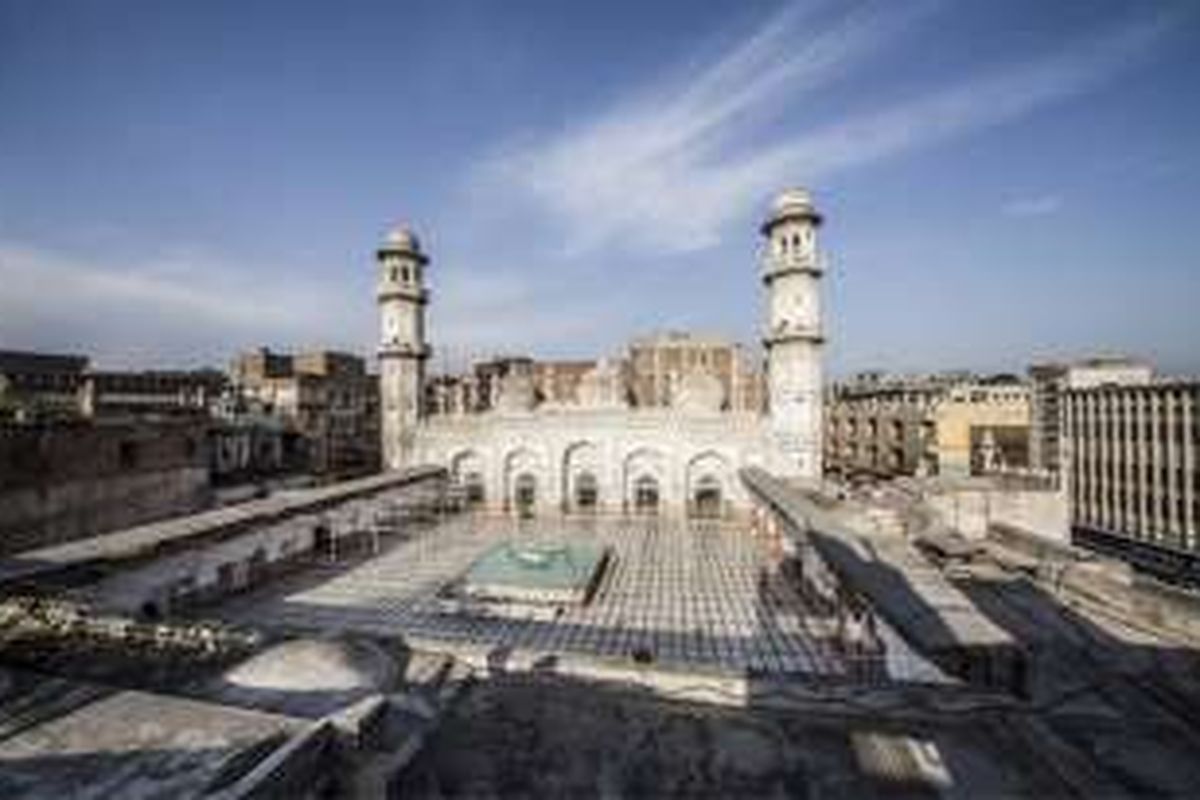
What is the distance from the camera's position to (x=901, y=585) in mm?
12281

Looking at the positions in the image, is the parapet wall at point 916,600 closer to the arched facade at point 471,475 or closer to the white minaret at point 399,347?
the arched facade at point 471,475

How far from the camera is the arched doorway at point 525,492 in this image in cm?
3209

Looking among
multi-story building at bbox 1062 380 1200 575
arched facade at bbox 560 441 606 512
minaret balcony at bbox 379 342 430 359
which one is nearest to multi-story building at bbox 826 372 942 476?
multi-story building at bbox 1062 380 1200 575

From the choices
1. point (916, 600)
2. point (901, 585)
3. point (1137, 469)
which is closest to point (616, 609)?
point (901, 585)

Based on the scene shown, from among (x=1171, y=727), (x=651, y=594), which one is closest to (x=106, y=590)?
(x=651, y=594)

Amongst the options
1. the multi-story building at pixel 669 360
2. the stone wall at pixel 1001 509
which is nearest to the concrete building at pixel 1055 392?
the stone wall at pixel 1001 509

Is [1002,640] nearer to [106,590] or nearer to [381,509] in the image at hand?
[106,590]

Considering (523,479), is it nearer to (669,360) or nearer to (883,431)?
(669,360)

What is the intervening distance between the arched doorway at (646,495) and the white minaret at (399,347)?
10.8 m

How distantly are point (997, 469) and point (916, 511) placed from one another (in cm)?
1938

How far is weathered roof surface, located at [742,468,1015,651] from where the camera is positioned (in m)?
9.74

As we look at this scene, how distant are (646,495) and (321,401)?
103ft

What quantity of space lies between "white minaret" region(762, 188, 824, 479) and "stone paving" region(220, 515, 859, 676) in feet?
21.8

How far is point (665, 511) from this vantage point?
3062cm
